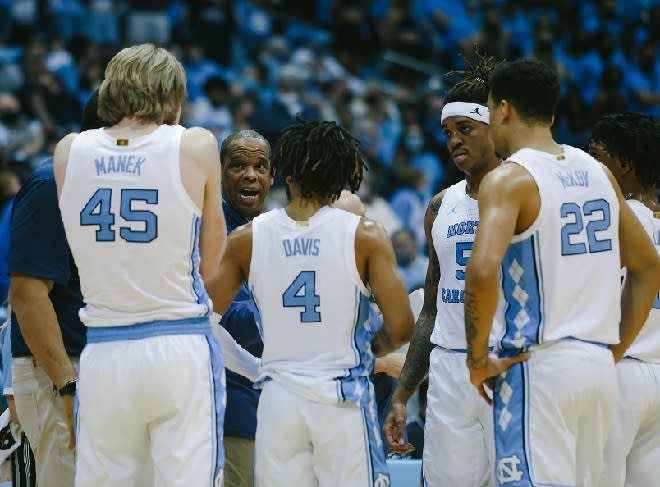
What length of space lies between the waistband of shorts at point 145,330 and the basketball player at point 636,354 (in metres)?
2.04

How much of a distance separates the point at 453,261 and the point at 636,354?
0.95 m

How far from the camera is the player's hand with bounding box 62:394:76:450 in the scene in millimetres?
4543

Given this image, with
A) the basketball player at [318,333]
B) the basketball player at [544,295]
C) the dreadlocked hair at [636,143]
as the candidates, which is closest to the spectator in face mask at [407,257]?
the dreadlocked hair at [636,143]

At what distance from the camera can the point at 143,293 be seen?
166 inches

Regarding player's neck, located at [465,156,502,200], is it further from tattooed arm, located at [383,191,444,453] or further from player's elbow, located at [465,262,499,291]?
player's elbow, located at [465,262,499,291]

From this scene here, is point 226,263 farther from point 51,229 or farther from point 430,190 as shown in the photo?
point 430,190

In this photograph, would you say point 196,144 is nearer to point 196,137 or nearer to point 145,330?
point 196,137

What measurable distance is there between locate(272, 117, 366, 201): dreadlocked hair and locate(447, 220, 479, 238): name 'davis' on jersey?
0.74 m

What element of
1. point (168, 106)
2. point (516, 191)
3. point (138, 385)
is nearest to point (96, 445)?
point (138, 385)

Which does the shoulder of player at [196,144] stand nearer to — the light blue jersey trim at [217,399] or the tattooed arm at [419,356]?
the light blue jersey trim at [217,399]

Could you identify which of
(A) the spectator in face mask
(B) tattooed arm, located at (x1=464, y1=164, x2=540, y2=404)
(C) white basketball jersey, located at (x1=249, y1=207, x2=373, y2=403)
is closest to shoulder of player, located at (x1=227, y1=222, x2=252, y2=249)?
(C) white basketball jersey, located at (x1=249, y1=207, x2=373, y2=403)

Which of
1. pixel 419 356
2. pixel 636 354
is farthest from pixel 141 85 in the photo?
pixel 636 354

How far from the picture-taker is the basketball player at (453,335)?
5043mm

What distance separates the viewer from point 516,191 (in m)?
4.26
